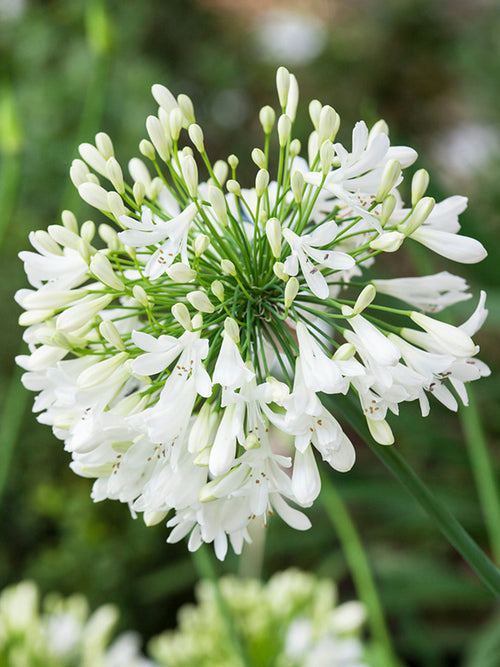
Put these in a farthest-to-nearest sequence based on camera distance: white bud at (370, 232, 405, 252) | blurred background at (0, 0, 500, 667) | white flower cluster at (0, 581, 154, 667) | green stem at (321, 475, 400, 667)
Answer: blurred background at (0, 0, 500, 667) → white flower cluster at (0, 581, 154, 667) → green stem at (321, 475, 400, 667) → white bud at (370, 232, 405, 252)

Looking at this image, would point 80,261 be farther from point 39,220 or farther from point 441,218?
point 39,220

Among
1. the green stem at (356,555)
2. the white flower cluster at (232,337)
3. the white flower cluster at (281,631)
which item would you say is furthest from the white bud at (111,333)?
the white flower cluster at (281,631)

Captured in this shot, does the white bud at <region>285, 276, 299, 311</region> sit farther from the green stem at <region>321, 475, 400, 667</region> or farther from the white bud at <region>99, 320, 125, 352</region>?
the green stem at <region>321, 475, 400, 667</region>

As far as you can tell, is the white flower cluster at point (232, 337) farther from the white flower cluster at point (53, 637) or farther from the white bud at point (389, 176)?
the white flower cluster at point (53, 637)

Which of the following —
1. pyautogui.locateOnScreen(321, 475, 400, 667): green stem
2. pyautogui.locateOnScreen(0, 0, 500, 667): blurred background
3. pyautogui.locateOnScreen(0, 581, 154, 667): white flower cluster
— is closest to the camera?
pyautogui.locateOnScreen(321, 475, 400, 667): green stem

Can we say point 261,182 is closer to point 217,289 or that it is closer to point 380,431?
point 217,289

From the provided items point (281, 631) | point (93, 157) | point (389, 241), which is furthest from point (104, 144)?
point (281, 631)

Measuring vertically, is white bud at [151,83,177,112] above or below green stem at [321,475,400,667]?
above

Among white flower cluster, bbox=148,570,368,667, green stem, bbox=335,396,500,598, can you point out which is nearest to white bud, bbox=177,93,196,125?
green stem, bbox=335,396,500,598
